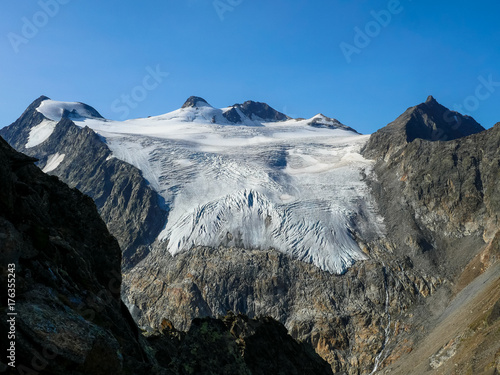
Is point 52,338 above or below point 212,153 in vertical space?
below

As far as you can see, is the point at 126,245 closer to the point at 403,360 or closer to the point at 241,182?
the point at 241,182

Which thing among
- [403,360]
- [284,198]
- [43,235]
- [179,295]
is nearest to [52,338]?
[43,235]

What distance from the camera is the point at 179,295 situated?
78312 mm

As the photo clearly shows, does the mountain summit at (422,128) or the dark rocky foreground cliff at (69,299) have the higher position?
the mountain summit at (422,128)

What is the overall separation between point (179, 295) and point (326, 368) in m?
55.0

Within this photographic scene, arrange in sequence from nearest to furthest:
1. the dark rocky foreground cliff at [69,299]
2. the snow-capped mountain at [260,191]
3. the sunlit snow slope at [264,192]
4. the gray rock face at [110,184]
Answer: the dark rocky foreground cliff at [69,299] < the sunlit snow slope at [264,192] < the snow-capped mountain at [260,191] < the gray rock face at [110,184]

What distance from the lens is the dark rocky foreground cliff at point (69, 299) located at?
9.77 meters

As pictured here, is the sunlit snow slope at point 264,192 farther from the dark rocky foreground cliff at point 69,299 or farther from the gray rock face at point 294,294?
the dark rocky foreground cliff at point 69,299

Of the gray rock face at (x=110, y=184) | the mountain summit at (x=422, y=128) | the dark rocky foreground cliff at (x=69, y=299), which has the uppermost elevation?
the gray rock face at (x=110, y=184)

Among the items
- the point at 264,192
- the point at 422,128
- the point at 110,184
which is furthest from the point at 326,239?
the point at 422,128

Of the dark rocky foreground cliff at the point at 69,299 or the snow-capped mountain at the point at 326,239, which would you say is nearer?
the dark rocky foreground cliff at the point at 69,299

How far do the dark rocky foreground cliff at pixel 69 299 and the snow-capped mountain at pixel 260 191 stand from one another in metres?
63.3

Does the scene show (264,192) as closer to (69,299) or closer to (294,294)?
(294,294)

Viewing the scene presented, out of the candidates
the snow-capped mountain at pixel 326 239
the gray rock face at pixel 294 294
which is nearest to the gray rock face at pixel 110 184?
the snow-capped mountain at pixel 326 239
